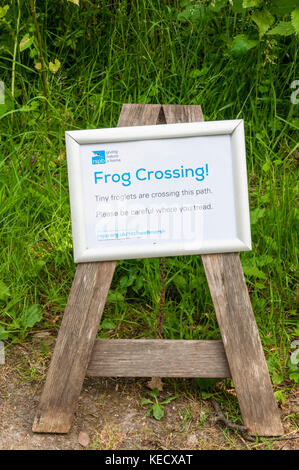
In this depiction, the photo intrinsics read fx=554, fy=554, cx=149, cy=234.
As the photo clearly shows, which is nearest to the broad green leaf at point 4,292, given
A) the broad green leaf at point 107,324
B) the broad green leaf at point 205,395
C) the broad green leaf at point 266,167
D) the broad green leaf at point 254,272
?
the broad green leaf at point 107,324

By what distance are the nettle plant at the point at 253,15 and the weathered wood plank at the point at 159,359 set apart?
4.50 feet

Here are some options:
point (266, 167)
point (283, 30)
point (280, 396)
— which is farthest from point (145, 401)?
point (283, 30)

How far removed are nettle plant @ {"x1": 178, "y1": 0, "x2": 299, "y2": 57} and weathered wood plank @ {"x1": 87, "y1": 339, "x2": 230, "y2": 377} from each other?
4.50ft

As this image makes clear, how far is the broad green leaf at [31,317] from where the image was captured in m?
2.44

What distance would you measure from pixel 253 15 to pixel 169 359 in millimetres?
1685

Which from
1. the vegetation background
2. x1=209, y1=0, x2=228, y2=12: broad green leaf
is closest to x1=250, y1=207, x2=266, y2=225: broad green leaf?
the vegetation background

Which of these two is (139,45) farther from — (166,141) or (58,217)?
(166,141)

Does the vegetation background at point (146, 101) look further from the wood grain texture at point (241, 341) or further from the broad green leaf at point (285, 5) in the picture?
the wood grain texture at point (241, 341)

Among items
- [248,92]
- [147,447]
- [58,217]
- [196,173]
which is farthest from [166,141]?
[248,92]

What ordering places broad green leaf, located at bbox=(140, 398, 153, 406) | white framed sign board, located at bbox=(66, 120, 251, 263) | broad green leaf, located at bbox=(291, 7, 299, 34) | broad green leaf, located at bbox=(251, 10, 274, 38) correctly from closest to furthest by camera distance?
white framed sign board, located at bbox=(66, 120, 251, 263)
broad green leaf, located at bbox=(140, 398, 153, 406)
broad green leaf, located at bbox=(291, 7, 299, 34)
broad green leaf, located at bbox=(251, 10, 274, 38)

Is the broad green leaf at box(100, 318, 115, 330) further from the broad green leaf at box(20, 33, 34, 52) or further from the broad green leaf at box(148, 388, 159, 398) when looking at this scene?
the broad green leaf at box(20, 33, 34, 52)

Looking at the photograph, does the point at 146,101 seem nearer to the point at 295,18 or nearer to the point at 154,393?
the point at 295,18

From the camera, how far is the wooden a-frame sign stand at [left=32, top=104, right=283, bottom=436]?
2018 mm

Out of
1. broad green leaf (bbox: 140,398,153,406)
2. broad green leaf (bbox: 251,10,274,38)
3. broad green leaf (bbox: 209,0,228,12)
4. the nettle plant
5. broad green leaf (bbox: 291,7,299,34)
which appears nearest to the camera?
broad green leaf (bbox: 140,398,153,406)
